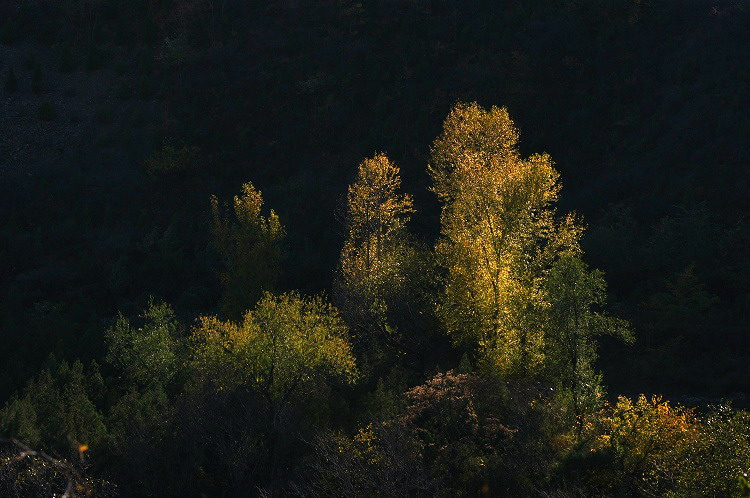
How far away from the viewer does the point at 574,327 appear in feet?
90.4

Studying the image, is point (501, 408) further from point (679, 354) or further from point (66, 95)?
point (66, 95)

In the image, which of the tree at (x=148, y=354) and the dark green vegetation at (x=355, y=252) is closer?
the dark green vegetation at (x=355, y=252)

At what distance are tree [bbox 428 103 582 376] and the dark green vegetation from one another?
20 centimetres

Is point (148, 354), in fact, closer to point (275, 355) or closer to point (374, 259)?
point (275, 355)

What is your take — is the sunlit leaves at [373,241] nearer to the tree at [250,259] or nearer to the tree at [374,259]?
the tree at [374,259]

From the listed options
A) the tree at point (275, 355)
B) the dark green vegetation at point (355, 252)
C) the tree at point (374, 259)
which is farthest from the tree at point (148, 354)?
the tree at point (374, 259)

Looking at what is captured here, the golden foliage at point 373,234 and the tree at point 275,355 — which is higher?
the golden foliage at point 373,234

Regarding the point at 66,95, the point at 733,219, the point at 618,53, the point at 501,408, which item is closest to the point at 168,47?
the point at 66,95

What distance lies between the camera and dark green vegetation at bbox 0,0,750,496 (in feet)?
85.0

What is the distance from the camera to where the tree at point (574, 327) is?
27234 millimetres

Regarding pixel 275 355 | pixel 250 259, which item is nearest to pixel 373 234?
pixel 250 259

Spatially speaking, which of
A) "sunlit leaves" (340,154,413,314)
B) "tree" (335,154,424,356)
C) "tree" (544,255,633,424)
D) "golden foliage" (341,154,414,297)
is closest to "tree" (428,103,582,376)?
"tree" (544,255,633,424)

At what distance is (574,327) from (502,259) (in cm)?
529

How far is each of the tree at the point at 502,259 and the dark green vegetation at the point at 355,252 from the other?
199mm
